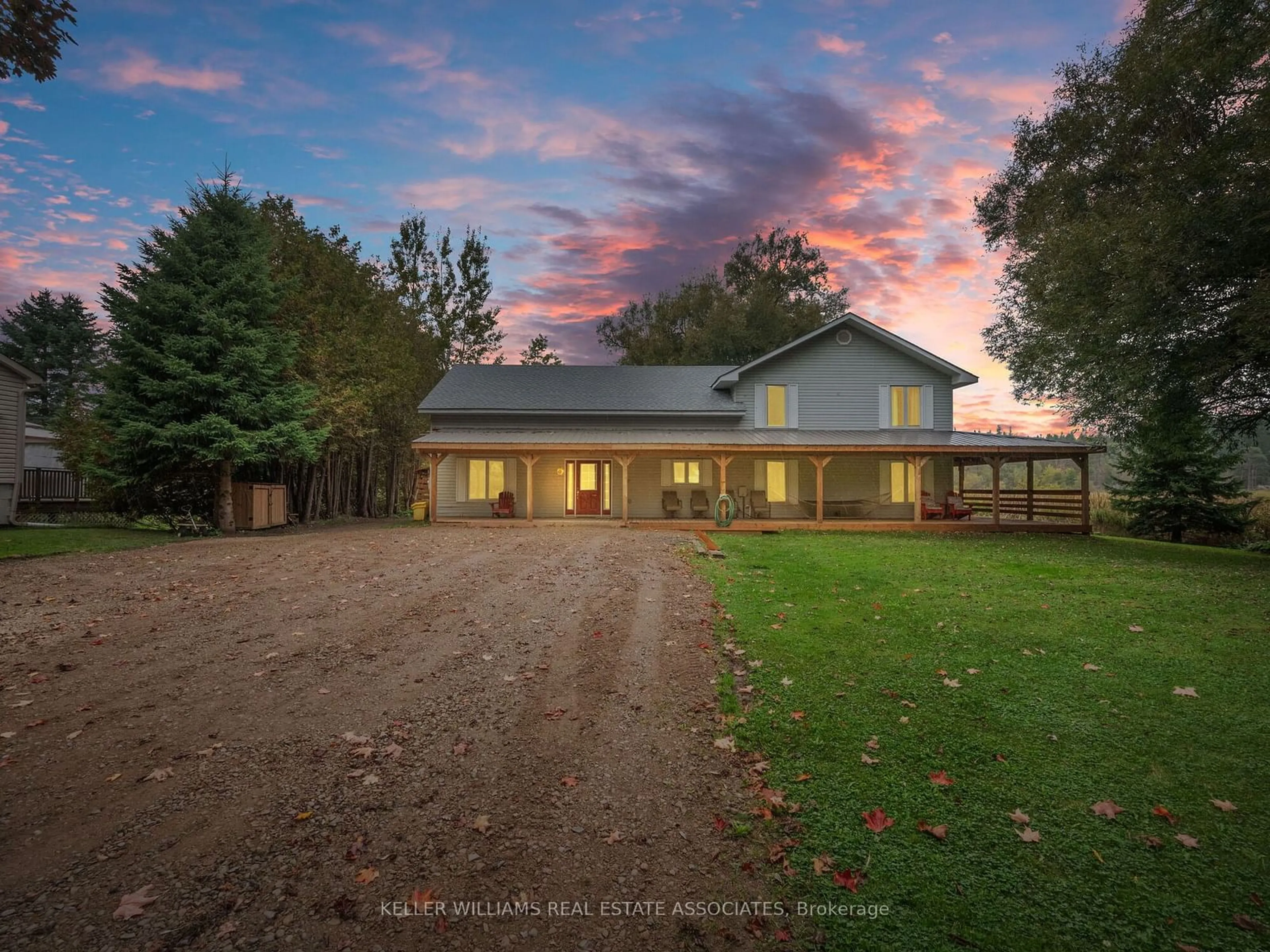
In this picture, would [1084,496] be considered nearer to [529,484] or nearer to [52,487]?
[529,484]

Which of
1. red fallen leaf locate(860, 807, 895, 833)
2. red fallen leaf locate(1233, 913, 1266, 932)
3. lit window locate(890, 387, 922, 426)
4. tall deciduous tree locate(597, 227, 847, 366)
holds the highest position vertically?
tall deciduous tree locate(597, 227, 847, 366)

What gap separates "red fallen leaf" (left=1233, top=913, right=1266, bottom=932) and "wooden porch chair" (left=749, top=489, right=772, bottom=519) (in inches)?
645

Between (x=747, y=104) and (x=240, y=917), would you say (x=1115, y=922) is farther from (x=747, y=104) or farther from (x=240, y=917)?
(x=747, y=104)

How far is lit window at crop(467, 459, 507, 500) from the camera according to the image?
1934 cm

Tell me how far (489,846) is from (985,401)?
138 feet

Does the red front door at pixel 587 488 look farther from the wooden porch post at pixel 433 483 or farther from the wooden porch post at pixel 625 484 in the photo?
the wooden porch post at pixel 433 483

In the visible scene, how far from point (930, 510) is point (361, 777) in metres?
18.0

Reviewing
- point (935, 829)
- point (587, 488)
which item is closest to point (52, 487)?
point (587, 488)

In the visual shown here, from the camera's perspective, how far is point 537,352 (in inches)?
1527

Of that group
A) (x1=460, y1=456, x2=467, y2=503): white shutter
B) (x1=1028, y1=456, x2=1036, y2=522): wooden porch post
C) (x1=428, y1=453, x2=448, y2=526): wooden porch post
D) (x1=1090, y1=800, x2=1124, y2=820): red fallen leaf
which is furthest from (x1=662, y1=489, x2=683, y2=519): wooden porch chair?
(x1=1090, y1=800, x2=1124, y2=820): red fallen leaf

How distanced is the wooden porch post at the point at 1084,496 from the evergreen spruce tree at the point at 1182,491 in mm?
1423

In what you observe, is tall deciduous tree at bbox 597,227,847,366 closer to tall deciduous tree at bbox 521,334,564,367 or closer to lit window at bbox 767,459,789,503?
tall deciduous tree at bbox 521,334,564,367

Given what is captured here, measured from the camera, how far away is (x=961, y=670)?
5.01m

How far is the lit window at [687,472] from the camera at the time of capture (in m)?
19.7
